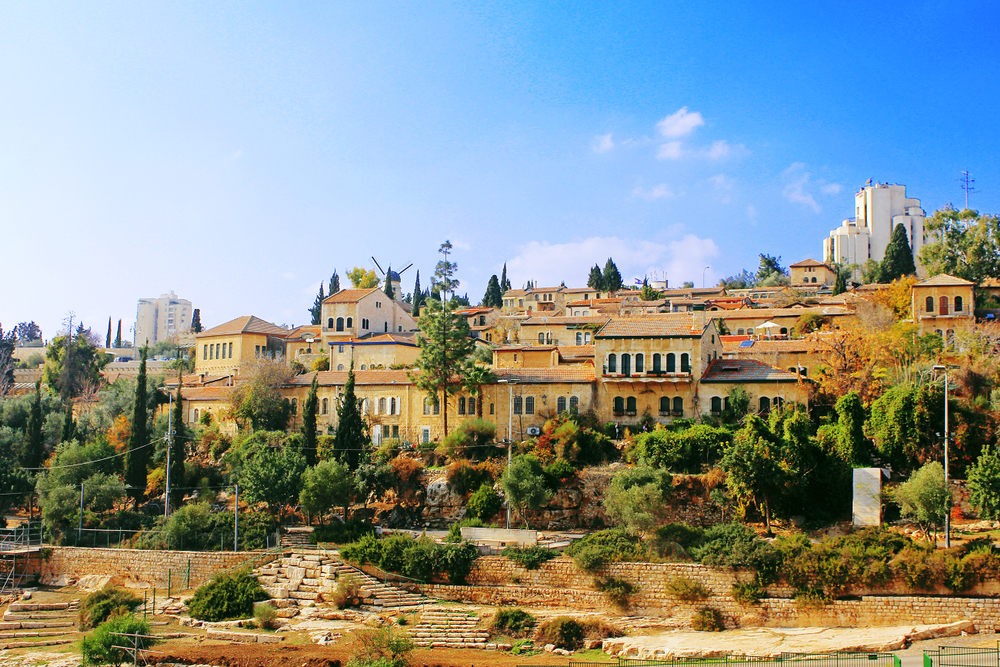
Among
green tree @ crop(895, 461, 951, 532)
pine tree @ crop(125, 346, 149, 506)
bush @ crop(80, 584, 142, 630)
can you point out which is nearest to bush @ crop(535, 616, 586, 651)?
green tree @ crop(895, 461, 951, 532)

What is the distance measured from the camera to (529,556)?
3631cm

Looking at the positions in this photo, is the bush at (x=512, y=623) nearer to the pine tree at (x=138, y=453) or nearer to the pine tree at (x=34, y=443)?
the pine tree at (x=138, y=453)

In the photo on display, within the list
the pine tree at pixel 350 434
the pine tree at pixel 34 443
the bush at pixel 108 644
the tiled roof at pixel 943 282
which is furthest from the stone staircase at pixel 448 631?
the tiled roof at pixel 943 282

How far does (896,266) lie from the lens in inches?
3364

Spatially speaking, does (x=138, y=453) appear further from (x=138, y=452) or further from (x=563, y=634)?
(x=563, y=634)

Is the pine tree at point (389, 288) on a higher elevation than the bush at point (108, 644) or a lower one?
higher

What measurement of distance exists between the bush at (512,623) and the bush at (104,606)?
616 inches

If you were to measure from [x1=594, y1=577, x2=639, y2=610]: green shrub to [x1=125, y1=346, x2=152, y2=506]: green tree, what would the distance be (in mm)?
29976

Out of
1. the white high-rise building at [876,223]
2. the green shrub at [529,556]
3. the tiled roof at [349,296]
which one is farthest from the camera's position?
the white high-rise building at [876,223]

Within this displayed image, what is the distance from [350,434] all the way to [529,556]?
1674 centimetres

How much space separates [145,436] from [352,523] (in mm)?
16854

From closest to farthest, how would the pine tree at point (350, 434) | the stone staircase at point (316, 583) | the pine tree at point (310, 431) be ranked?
1. the stone staircase at point (316, 583)
2. the pine tree at point (350, 434)
3. the pine tree at point (310, 431)

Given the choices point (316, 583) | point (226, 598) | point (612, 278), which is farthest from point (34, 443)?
point (612, 278)

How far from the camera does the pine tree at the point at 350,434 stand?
48.3 m
